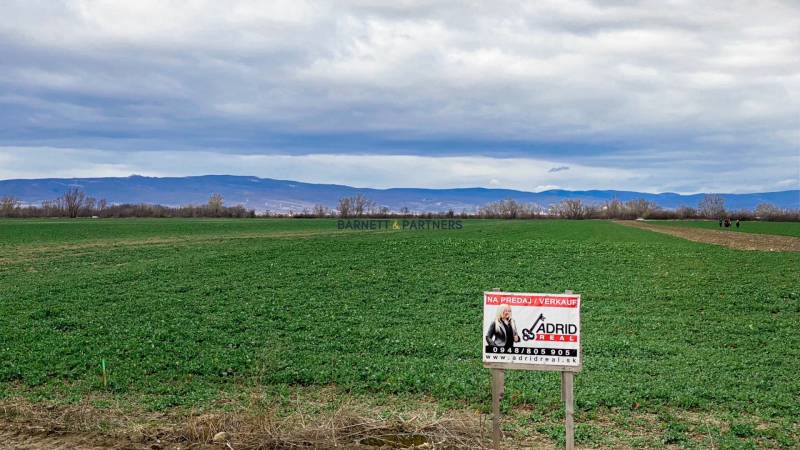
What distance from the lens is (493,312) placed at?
794cm

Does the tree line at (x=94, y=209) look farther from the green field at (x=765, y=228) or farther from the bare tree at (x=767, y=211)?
the bare tree at (x=767, y=211)

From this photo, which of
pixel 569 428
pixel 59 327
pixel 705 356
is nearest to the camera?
pixel 569 428

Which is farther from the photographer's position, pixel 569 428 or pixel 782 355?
pixel 782 355

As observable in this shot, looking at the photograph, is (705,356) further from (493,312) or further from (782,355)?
(493,312)

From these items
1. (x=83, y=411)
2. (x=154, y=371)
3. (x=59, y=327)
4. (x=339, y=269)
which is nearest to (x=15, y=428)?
(x=83, y=411)

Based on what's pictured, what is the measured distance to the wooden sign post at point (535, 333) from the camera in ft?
25.7

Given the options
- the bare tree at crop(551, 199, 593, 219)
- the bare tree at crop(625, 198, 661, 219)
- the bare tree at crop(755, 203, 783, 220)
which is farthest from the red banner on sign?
the bare tree at crop(625, 198, 661, 219)

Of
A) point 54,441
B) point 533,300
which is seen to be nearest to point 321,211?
point 54,441

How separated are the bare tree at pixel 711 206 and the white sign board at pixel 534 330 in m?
161

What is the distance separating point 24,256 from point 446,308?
97.9 ft

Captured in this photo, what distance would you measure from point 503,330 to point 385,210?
14754 centimetres

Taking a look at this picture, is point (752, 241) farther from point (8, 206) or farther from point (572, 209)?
point (8, 206)

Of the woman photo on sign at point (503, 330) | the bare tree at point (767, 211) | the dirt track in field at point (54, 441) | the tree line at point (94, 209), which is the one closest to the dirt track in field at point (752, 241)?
the woman photo on sign at point (503, 330)

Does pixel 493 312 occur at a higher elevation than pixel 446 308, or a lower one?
higher
